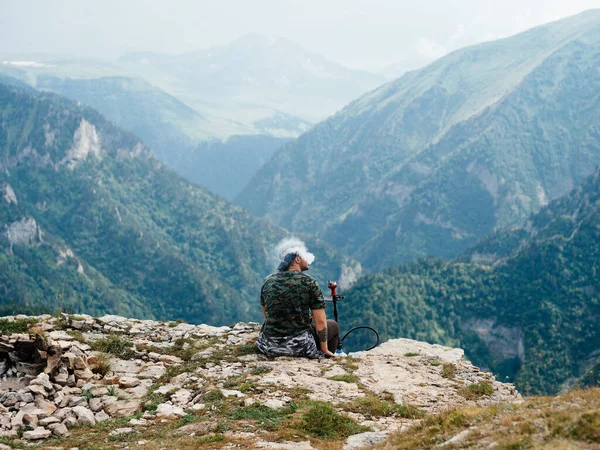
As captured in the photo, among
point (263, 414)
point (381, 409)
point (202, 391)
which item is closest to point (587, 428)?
point (381, 409)

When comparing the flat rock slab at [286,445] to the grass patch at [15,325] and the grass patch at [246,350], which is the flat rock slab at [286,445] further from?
the grass patch at [15,325]

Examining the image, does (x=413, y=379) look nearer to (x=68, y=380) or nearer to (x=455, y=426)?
(x=455, y=426)

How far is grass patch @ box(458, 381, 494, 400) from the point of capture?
621 inches

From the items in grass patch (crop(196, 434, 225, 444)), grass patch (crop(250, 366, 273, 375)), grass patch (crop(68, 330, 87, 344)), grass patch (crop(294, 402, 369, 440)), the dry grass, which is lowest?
grass patch (crop(250, 366, 273, 375))

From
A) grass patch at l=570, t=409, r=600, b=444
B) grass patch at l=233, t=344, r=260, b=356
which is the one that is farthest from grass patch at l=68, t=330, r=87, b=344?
grass patch at l=570, t=409, r=600, b=444

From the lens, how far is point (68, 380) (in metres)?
15.6

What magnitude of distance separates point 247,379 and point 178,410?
231 centimetres

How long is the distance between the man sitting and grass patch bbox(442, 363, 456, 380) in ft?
11.8

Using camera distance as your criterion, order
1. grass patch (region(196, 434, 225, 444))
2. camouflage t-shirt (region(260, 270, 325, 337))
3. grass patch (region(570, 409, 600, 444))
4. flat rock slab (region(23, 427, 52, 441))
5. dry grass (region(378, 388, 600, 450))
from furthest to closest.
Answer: camouflage t-shirt (region(260, 270, 325, 337))
flat rock slab (region(23, 427, 52, 441))
grass patch (region(196, 434, 225, 444))
dry grass (region(378, 388, 600, 450))
grass patch (region(570, 409, 600, 444))

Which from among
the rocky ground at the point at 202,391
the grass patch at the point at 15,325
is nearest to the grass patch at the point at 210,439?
the rocky ground at the point at 202,391

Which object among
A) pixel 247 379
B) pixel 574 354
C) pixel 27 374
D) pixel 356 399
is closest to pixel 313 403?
pixel 356 399

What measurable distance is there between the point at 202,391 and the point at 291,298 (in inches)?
144

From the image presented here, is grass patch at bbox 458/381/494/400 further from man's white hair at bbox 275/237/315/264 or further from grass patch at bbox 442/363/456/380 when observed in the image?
man's white hair at bbox 275/237/315/264

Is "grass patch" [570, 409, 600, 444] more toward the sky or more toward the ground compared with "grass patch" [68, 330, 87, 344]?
more toward the sky
